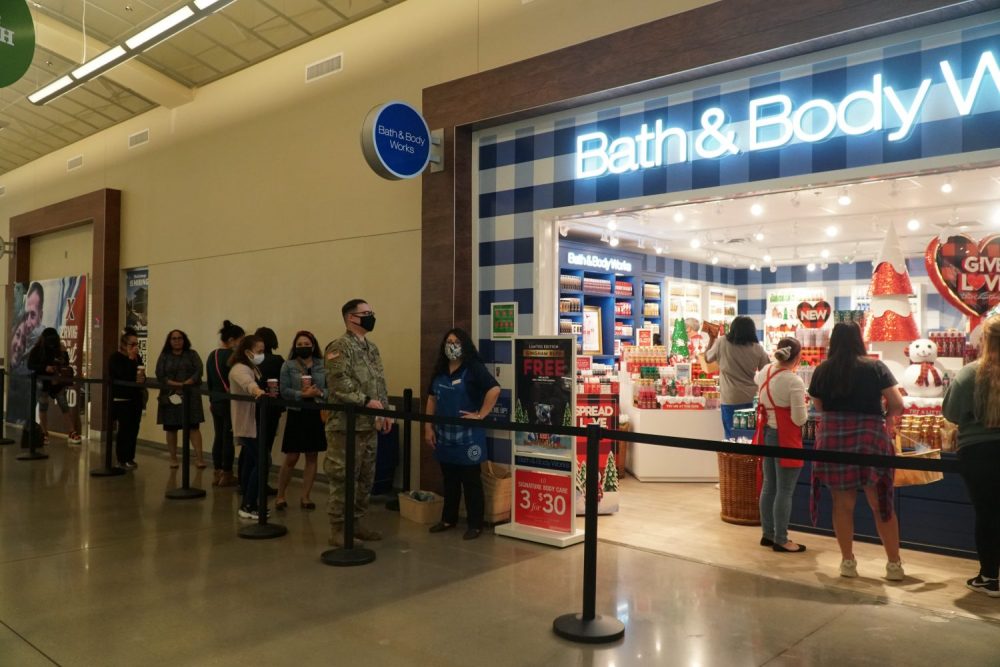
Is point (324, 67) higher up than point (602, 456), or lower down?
higher up

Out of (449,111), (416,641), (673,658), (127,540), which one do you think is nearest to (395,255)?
(449,111)

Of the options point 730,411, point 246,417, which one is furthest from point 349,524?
point 730,411

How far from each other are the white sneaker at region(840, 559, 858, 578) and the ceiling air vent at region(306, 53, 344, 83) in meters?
6.28

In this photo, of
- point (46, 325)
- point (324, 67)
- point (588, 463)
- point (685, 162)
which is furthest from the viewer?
point (46, 325)

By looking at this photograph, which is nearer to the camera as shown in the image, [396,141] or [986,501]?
[986,501]

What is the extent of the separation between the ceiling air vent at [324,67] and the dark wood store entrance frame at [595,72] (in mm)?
1752

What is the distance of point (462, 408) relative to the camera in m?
5.31

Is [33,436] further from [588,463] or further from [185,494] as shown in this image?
[588,463]

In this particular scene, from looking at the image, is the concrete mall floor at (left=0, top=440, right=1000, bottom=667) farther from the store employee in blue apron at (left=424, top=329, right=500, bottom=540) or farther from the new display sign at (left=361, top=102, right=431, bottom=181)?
the new display sign at (left=361, top=102, right=431, bottom=181)

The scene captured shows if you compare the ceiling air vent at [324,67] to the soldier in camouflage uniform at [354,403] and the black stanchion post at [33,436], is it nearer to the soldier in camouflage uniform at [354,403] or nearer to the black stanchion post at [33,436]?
the soldier in camouflage uniform at [354,403]

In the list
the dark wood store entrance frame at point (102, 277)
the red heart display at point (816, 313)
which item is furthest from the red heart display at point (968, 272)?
the dark wood store entrance frame at point (102, 277)

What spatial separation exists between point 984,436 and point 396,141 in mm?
4298

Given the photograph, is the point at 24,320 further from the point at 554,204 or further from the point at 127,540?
the point at 554,204

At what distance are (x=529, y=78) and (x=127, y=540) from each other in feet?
14.4
